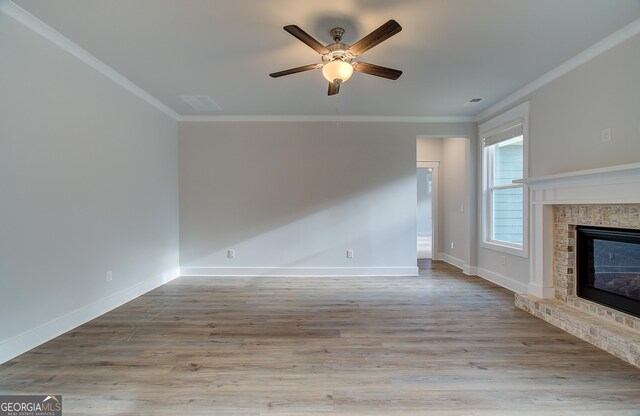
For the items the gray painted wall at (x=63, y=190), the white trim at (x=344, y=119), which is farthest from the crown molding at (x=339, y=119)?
the gray painted wall at (x=63, y=190)

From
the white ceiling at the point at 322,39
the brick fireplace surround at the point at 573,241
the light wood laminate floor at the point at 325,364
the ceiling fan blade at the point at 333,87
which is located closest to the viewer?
the light wood laminate floor at the point at 325,364

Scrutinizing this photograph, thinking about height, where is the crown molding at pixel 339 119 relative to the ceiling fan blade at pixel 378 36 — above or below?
above

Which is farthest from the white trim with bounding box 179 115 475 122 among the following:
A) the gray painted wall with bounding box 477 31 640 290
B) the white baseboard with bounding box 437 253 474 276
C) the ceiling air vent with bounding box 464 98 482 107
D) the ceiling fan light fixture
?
the white baseboard with bounding box 437 253 474 276

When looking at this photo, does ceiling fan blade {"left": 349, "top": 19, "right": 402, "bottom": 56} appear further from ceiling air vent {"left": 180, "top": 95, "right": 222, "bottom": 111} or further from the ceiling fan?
ceiling air vent {"left": 180, "top": 95, "right": 222, "bottom": 111}

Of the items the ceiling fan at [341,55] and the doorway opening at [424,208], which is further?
the doorway opening at [424,208]

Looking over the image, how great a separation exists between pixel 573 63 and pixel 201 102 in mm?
4444

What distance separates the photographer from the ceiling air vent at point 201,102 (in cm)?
392

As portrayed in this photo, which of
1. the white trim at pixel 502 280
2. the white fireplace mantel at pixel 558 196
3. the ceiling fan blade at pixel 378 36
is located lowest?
the white trim at pixel 502 280

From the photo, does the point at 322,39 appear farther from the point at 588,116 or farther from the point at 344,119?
the point at 588,116

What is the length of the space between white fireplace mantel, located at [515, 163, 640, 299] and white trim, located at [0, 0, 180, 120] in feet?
15.7

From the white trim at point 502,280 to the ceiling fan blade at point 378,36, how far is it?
3477 mm

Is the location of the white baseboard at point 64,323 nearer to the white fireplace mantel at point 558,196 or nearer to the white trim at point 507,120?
the white fireplace mantel at point 558,196

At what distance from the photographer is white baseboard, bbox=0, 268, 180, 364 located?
A: 2.16 m

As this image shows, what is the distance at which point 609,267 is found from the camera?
266 centimetres
